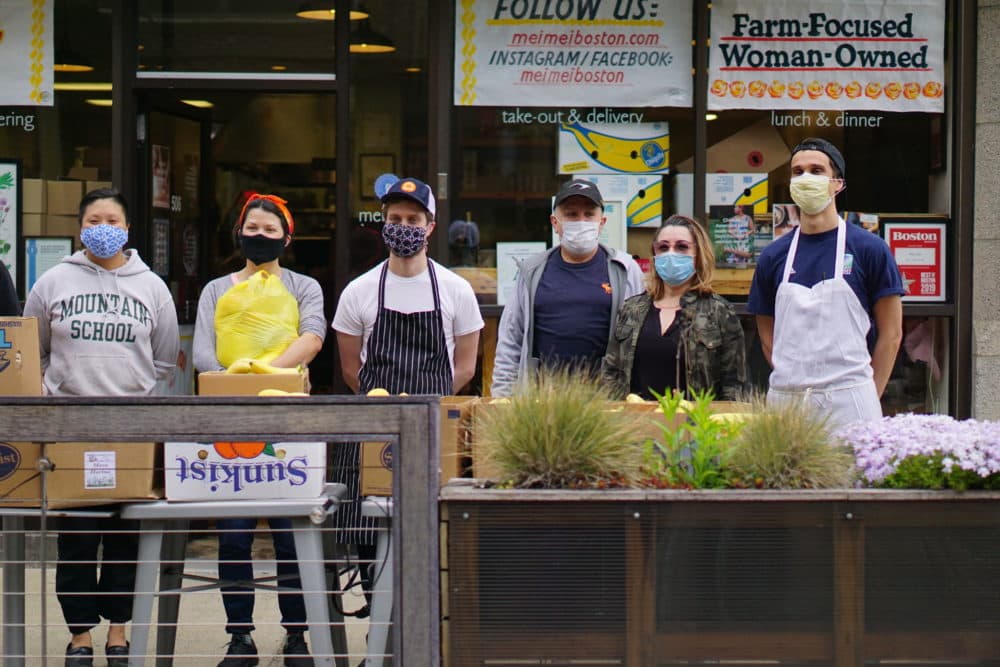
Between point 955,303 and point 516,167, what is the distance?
109 inches

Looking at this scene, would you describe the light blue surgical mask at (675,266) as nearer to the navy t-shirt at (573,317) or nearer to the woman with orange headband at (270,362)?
the navy t-shirt at (573,317)

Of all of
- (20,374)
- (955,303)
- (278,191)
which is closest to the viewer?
(20,374)

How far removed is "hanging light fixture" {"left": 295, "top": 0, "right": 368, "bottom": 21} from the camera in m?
8.16

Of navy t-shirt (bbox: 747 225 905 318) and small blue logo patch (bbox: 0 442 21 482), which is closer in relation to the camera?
small blue logo patch (bbox: 0 442 21 482)

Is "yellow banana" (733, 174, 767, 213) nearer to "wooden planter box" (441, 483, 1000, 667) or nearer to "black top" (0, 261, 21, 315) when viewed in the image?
"black top" (0, 261, 21, 315)

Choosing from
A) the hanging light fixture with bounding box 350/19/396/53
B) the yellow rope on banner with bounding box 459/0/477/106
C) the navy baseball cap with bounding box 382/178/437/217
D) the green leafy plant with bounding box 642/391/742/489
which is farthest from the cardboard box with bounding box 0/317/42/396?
the hanging light fixture with bounding box 350/19/396/53

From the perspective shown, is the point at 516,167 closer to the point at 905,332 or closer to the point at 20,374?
the point at 905,332

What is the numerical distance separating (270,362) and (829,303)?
7.21ft

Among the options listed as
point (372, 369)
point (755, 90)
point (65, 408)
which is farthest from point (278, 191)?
point (65, 408)

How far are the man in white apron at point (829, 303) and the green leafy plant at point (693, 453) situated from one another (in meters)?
1.29

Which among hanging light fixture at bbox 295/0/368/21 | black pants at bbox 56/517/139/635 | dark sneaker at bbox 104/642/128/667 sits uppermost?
hanging light fixture at bbox 295/0/368/21

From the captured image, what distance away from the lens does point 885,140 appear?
8.03 metres

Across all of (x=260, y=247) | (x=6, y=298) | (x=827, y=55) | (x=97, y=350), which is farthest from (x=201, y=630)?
(x=827, y=55)

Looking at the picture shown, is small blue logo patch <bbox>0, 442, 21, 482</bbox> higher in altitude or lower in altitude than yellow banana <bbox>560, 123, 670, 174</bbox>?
lower
